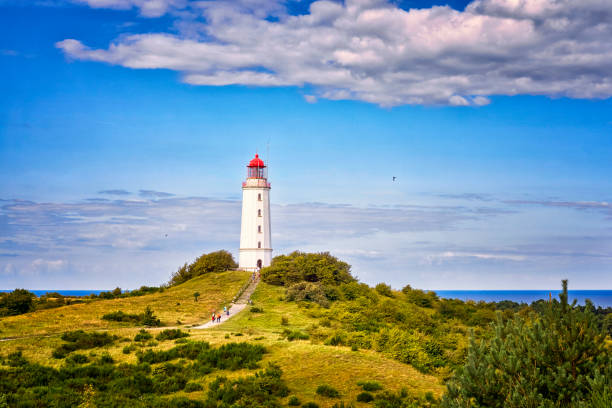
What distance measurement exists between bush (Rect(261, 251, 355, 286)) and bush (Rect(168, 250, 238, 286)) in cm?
863

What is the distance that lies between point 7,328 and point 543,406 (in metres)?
36.9

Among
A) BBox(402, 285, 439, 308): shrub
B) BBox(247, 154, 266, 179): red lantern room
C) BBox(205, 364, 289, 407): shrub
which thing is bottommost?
BBox(402, 285, 439, 308): shrub

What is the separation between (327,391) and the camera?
2253 cm

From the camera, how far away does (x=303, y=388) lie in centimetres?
2320

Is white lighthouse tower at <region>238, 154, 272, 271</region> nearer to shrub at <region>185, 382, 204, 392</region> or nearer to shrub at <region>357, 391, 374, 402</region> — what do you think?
shrub at <region>185, 382, 204, 392</region>

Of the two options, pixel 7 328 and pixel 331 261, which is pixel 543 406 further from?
pixel 331 261

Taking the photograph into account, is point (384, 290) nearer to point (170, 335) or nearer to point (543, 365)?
point (170, 335)

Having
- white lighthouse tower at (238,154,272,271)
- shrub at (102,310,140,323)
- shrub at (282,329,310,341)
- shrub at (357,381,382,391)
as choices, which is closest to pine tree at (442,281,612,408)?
shrub at (357,381,382,391)

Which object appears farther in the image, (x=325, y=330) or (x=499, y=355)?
(x=325, y=330)

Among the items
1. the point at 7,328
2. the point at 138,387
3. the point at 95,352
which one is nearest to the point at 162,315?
the point at 7,328

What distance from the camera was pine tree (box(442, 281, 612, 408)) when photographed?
12064 millimetres

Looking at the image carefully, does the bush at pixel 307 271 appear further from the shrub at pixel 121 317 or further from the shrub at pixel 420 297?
the shrub at pixel 121 317

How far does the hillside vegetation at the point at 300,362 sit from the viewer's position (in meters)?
12.5

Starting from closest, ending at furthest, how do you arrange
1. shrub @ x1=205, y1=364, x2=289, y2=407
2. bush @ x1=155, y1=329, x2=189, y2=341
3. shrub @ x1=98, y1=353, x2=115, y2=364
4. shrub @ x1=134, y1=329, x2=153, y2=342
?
shrub @ x1=205, y1=364, x2=289, y2=407 < shrub @ x1=98, y1=353, x2=115, y2=364 < shrub @ x1=134, y1=329, x2=153, y2=342 < bush @ x1=155, y1=329, x2=189, y2=341
